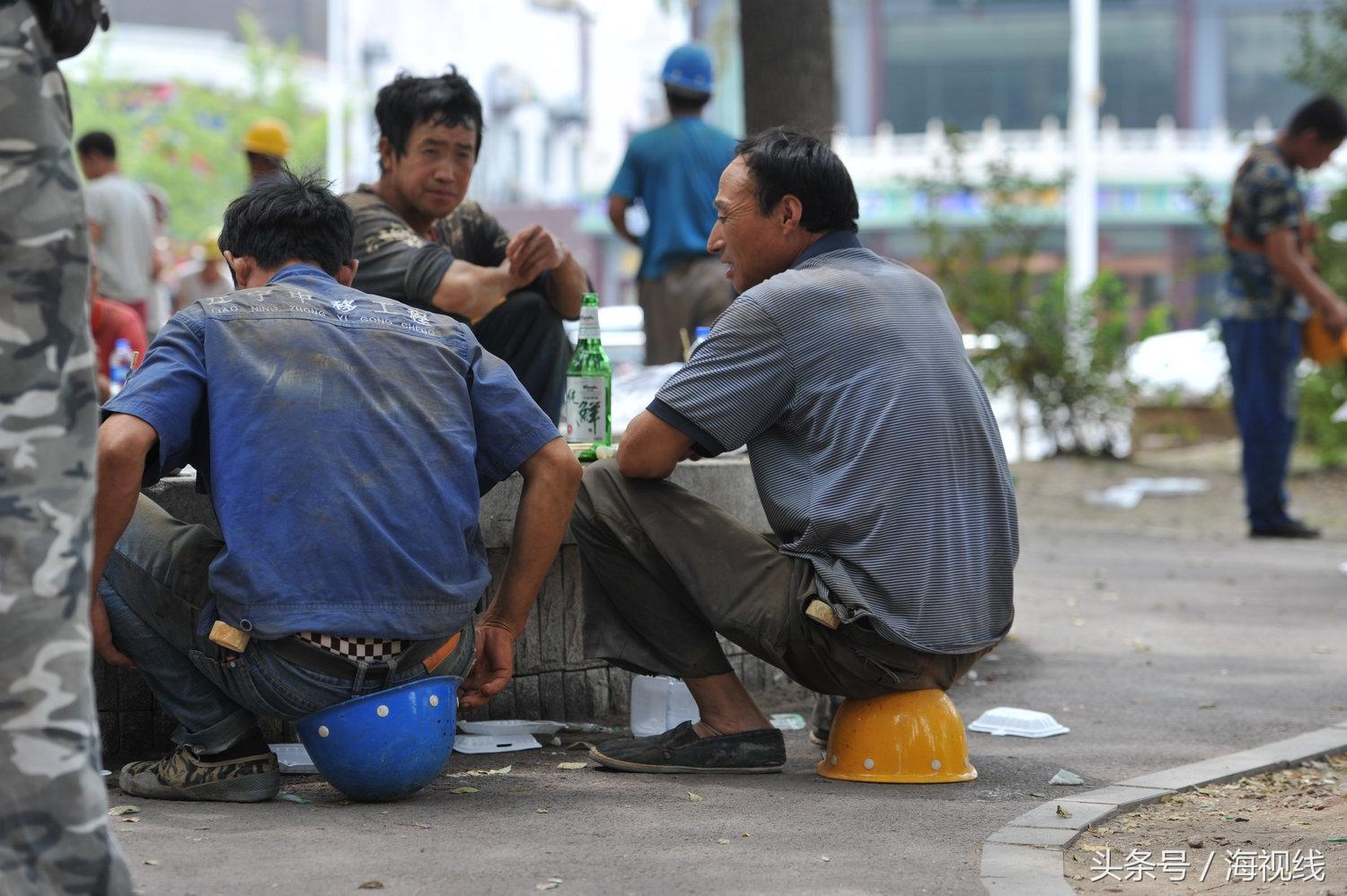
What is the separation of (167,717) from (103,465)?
121 cm

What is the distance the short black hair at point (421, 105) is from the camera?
5348 mm

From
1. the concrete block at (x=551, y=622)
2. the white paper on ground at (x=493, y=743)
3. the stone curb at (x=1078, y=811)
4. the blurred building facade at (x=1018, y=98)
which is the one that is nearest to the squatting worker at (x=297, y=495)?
the white paper on ground at (x=493, y=743)

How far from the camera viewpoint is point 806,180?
4.21 m

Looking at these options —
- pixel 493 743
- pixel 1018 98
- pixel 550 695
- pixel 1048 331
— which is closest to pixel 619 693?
pixel 550 695

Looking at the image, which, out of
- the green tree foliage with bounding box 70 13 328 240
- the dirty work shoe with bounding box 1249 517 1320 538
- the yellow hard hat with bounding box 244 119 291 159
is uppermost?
the green tree foliage with bounding box 70 13 328 240

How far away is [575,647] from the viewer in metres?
4.87

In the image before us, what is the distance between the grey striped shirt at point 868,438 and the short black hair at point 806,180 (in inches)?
7.0

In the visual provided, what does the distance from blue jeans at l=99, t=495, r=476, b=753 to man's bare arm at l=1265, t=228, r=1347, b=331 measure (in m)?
6.33

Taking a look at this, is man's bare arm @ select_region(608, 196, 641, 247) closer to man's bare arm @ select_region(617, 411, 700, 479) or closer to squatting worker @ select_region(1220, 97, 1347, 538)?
squatting worker @ select_region(1220, 97, 1347, 538)

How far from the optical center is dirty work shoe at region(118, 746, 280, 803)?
380 cm

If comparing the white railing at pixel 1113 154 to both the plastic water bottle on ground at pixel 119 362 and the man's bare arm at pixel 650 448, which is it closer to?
the plastic water bottle on ground at pixel 119 362

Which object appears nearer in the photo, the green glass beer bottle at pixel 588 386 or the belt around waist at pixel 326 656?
the belt around waist at pixel 326 656

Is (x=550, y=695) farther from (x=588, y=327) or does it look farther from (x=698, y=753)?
(x=588, y=327)

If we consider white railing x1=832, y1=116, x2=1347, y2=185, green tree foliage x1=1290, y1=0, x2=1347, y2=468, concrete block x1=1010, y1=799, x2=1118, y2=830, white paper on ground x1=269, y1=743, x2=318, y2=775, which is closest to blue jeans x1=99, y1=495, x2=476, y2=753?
white paper on ground x1=269, y1=743, x2=318, y2=775
